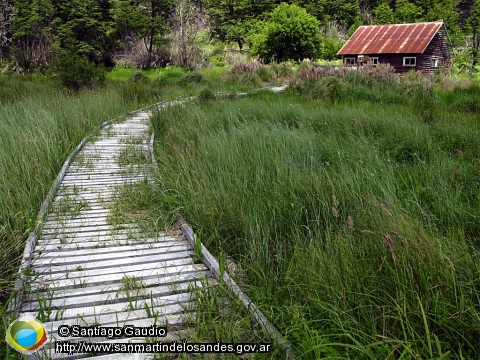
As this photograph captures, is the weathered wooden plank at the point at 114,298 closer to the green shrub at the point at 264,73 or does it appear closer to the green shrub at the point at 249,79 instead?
the green shrub at the point at 249,79

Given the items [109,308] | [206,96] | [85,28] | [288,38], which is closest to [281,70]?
[288,38]

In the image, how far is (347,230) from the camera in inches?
133

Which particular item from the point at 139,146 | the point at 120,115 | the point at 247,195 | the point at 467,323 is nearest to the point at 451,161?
the point at 247,195

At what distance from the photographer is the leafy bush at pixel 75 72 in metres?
13.6

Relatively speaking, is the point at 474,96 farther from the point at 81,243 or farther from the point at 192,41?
the point at 192,41

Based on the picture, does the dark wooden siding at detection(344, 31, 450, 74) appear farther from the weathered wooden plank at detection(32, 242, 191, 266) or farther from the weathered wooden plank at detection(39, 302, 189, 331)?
the weathered wooden plank at detection(39, 302, 189, 331)

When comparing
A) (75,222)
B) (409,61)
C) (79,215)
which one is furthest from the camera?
(409,61)

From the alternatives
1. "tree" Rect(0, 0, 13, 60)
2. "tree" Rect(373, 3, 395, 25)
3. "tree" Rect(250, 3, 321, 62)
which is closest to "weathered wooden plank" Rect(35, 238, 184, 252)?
"tree" Rect(250, 3, 321, 62)

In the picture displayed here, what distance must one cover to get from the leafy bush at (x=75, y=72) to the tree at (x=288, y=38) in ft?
53.8

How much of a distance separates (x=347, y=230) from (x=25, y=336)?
242 cm

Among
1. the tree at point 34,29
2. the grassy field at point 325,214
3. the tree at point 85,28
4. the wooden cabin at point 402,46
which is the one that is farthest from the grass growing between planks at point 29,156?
the wooden cabin at point 402,46

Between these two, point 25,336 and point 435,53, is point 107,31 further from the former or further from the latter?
point 25,336

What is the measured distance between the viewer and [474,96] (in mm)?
12023

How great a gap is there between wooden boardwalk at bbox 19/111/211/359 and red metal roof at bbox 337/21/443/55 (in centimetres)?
2831
